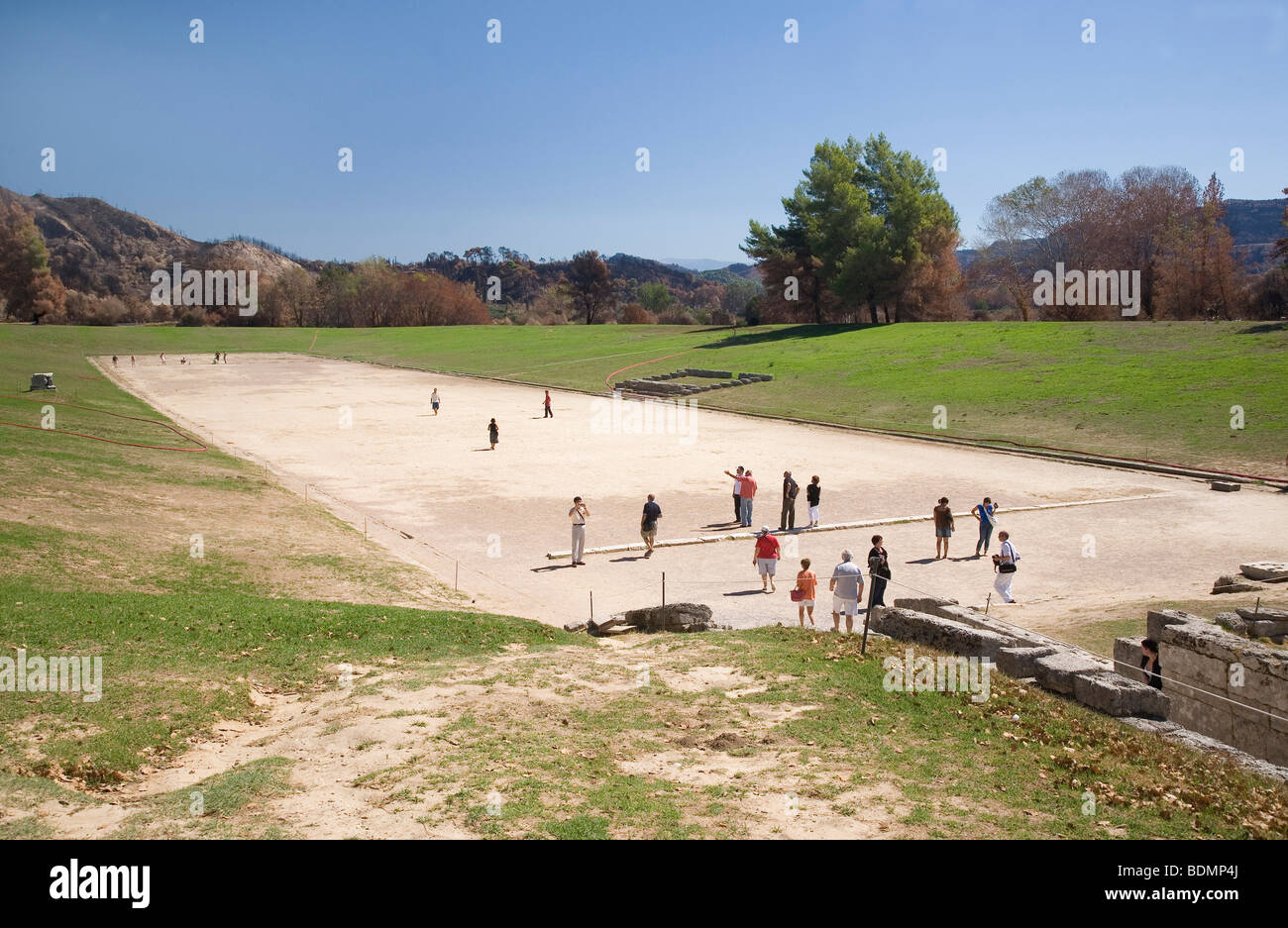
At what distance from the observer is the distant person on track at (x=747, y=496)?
856 inches

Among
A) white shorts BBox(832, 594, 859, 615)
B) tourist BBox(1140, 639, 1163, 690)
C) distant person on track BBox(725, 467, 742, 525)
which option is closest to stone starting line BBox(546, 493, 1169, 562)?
distant person on track BBox(725, 467, 742, 525)

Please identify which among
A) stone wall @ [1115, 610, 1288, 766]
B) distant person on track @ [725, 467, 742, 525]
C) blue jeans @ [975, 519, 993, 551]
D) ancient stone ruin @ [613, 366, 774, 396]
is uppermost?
ancient stone ruin @ [613, 366, 774, 396]

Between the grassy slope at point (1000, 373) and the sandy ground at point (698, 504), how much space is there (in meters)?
4.06

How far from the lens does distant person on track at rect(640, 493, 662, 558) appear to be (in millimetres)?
19609

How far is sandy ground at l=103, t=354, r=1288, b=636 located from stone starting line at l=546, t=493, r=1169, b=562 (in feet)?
0.90

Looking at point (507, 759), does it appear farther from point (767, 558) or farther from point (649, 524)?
point (649, 524)

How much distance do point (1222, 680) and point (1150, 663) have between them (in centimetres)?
76

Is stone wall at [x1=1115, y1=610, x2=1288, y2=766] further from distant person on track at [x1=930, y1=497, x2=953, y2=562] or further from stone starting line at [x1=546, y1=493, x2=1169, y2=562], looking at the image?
stone starting line at [x1=546, y1=493, x2=1169, y2=562]

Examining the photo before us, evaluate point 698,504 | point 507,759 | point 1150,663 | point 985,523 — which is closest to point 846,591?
point 1150,663

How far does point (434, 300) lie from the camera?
13138 centimetres

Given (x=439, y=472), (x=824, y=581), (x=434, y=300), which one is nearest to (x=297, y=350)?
(x=434, y=300)

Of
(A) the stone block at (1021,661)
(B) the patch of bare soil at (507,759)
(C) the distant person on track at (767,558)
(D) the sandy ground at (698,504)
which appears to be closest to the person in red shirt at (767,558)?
(C) the distant person on track at (767,558)
